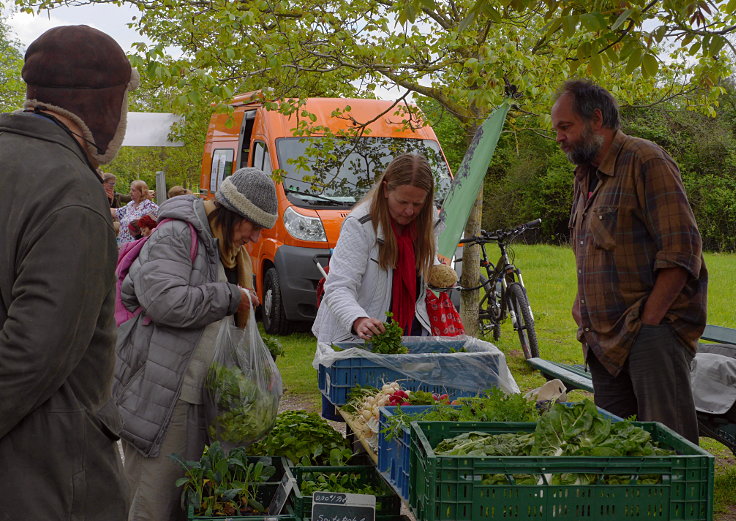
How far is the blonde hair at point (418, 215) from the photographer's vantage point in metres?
4.36

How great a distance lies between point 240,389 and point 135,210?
9.28 m

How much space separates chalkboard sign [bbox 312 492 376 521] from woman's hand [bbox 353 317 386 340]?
2.85ft

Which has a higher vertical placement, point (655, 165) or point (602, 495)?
point (655, 165)

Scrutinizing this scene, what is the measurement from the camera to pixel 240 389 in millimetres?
3684

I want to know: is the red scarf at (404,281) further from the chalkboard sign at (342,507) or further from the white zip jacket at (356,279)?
the chalkboard sign at (342,507)

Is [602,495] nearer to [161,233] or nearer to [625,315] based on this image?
[625,315]

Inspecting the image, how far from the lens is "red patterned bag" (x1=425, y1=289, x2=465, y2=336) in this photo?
462 centimetres

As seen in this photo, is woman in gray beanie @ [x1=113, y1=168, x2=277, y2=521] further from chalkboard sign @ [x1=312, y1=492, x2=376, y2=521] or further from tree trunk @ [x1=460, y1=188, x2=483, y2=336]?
tree trunk @ [x1=460, y1=188, x2=483, y2=336]

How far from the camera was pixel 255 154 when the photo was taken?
1087 cm

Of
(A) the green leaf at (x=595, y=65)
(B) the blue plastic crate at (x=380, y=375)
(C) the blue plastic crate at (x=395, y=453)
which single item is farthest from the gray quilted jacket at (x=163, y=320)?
(A) the green leaf at (x=595, y=65)

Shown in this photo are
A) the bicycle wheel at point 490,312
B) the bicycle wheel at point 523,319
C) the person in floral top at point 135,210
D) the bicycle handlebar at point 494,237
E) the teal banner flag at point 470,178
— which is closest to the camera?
the teal banner flag at point 470,178

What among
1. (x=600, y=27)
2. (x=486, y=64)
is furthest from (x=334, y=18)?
(x=600, y=27)

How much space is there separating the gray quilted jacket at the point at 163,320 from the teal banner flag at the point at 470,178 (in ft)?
9.39

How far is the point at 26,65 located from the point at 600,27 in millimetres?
2389
